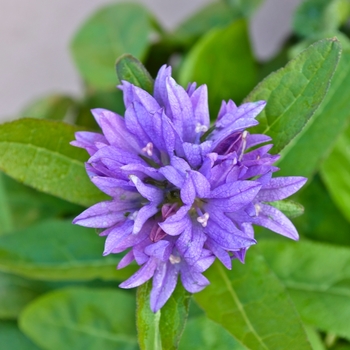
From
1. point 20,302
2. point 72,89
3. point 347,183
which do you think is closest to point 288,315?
point 347,183

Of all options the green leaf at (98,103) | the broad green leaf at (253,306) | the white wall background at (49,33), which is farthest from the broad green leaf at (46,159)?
the white wall background at (49,33)

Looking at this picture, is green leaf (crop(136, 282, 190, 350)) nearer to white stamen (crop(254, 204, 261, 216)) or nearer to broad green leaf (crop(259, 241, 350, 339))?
white stamen (crop(254, 204, 261, 216))

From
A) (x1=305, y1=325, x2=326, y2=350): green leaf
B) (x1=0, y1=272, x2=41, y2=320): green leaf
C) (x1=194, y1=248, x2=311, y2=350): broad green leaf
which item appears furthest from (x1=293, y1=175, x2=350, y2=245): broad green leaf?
(x1=0, y1=272, x2=41, y2=320): green leaf

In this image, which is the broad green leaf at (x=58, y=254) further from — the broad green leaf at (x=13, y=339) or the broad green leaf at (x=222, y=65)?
the broad green leaf at (x=222, y=65)

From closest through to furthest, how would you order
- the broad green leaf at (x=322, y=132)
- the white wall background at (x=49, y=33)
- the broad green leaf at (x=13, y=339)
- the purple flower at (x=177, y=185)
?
the purple flower at (x=177, y=185) → the broad green leaf at (x=322, y=132) → the broad green leaf at (x=13, y=339) → the white wall background at (x=49, y=33)

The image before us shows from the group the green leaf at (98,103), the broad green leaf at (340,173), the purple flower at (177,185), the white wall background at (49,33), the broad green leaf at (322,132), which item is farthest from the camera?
the white wall background at (49,33)

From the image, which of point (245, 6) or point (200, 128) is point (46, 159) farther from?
point (245, 6)

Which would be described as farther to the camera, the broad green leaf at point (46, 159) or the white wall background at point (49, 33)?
the white wall background at point (49, 33)

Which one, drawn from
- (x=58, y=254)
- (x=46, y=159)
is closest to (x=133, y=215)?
(x=46, y=159)
